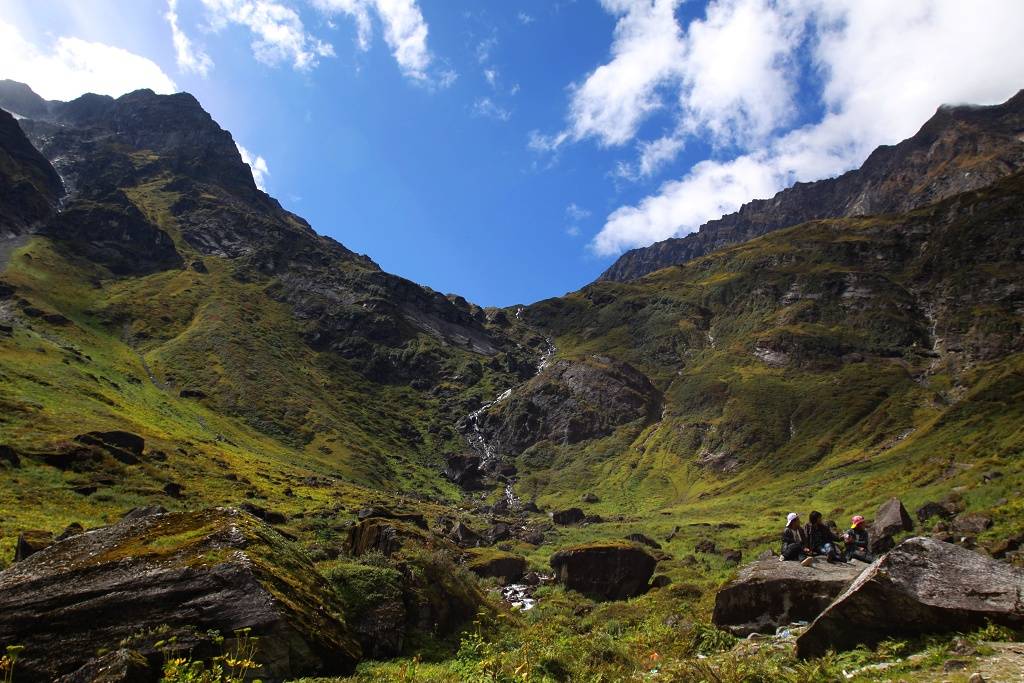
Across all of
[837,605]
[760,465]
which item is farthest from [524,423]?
[837,605]

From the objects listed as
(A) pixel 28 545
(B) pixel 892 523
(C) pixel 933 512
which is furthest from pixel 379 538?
(C) pixel 933 512

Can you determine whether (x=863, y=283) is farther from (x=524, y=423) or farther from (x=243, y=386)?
(x=243, y=386)

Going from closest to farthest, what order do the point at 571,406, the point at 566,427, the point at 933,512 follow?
the point at 933,512 < the point at 566,427 < the point at 571,406

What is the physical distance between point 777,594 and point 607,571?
18625 millimetres

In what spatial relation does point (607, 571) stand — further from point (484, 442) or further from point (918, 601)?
point (484, 442)

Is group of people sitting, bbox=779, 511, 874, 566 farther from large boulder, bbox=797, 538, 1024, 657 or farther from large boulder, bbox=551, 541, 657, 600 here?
large boulder, bbox=551, 541, 657, 600

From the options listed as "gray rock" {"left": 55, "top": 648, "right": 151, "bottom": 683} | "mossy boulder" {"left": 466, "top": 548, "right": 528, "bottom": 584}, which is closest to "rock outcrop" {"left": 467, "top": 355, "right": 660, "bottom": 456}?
"mossy boulder" {"left": 466, "top": 548, "right": 528, "bottom": 584}

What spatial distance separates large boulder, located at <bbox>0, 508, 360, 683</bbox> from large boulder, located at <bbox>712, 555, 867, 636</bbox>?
975 centimetres

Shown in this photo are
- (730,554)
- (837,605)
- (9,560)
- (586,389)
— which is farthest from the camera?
(586,389)

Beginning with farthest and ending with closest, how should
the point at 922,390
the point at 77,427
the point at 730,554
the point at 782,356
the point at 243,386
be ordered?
1. the point at 782,356
2. the point at 243,386
3. the point at 922,390
4. the point at 77,427
5. the point at 730,554

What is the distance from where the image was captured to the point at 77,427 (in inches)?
2307

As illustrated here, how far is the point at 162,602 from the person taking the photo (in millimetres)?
10594

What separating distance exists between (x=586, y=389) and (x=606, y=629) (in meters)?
156

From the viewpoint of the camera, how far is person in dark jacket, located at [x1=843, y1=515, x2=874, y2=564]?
16.2 m
